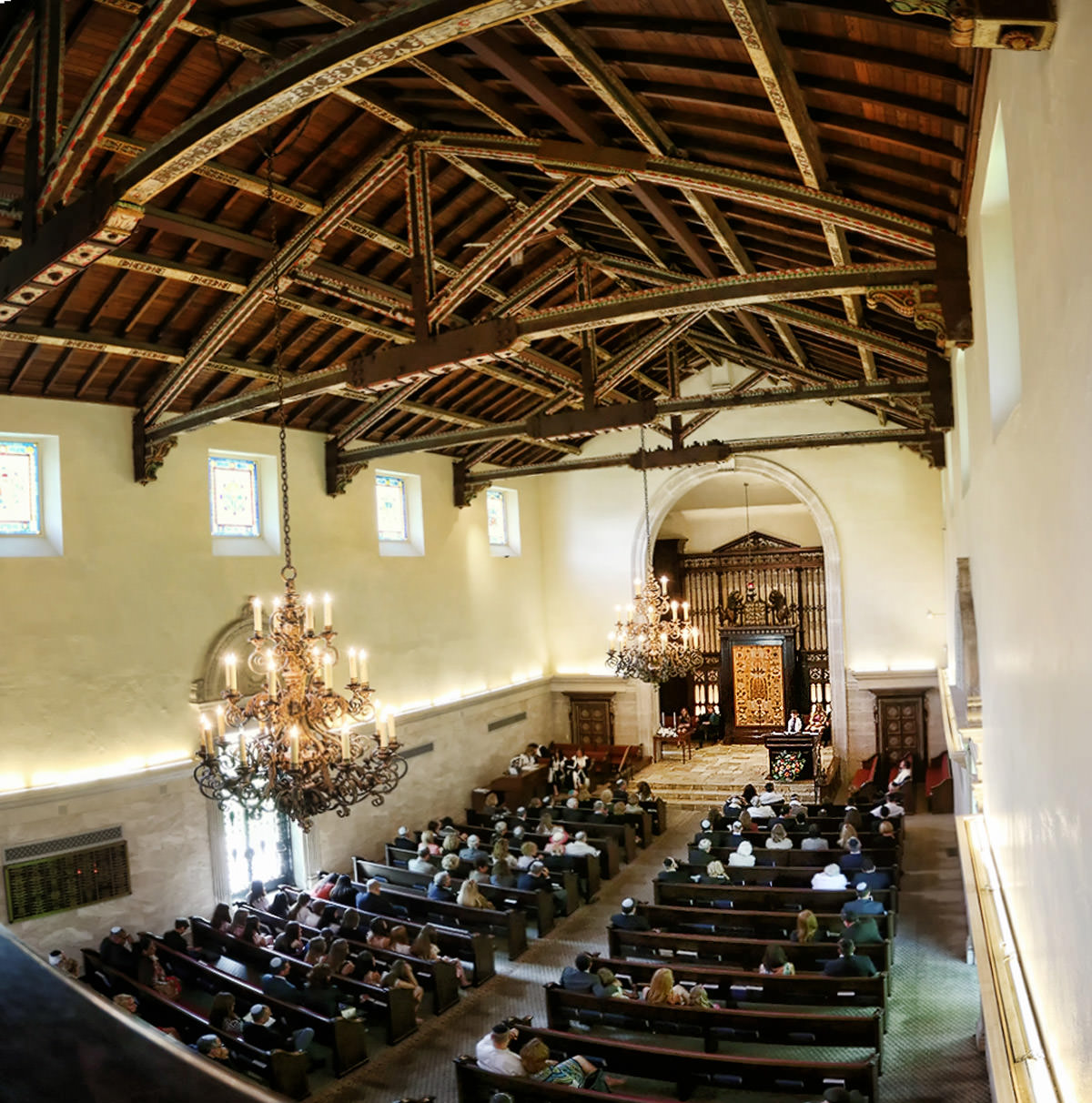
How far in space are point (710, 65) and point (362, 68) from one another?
2.43m

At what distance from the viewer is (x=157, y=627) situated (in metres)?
12.9

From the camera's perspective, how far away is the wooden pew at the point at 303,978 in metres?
9.86

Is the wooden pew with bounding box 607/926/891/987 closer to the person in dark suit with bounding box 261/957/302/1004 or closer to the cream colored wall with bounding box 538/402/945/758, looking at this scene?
the person in dark suit with bounding box 261/957/302/1004

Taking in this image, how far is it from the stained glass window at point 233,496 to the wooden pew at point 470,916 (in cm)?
579

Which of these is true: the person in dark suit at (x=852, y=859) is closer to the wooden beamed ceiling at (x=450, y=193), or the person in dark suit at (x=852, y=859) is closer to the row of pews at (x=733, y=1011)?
the row of pews at (x=733, y=1011)

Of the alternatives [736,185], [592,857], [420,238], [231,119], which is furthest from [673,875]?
[231,119]

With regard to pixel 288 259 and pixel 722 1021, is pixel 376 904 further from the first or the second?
pixel 288 259

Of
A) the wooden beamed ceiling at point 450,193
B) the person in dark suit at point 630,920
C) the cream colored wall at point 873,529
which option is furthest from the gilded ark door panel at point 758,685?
the person in dark suit at point 630,920

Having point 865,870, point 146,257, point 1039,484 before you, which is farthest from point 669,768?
point 1039,484

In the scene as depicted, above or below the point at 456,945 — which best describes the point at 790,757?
above

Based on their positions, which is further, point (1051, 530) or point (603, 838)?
point (603, 838)

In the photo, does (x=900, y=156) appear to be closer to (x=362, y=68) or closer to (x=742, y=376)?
(x=362, y=68)

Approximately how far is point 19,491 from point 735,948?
10.5 m

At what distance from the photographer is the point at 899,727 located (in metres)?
19.4
